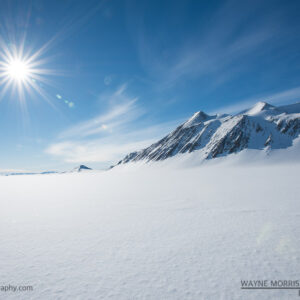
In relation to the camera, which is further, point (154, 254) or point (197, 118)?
point (197, 118)

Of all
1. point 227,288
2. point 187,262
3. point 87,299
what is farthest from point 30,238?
point 227,288

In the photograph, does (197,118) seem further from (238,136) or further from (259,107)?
(238,136)

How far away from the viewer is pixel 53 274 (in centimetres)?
575

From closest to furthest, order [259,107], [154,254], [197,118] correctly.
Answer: [154,254] < [259,107] < [197,118]

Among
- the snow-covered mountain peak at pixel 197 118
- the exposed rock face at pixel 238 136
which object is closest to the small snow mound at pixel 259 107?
the exposed rock face at pixel 238 136

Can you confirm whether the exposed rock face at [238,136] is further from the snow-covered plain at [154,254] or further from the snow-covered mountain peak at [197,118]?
the snow-covered plain at [154,254]

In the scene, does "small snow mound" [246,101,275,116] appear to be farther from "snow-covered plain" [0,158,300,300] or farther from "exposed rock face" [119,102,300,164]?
"snow-covered plain" [0,158,300,300]

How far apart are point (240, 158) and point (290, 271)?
7424cm

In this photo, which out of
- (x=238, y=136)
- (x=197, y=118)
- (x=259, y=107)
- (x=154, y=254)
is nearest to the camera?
(x=154, y=254)

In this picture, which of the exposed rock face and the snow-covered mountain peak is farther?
the snow-covered mountain peak

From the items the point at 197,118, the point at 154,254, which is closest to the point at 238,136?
the point at 197,118

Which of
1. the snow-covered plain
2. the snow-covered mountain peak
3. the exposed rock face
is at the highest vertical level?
the snow-covered mountain peak

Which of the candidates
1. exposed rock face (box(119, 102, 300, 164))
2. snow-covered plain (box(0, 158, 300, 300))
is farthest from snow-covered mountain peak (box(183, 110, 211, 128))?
snow-covered plain (box(0, 158, 300, 300))

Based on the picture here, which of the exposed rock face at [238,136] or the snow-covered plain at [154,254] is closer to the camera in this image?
the snow-covered plain at [154,254]
